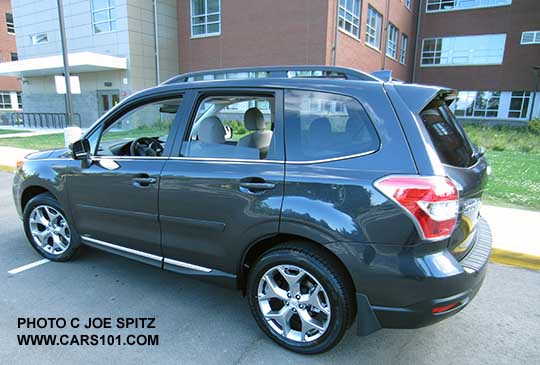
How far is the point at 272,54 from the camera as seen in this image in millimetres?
21172

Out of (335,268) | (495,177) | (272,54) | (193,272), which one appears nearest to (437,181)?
(335,268)

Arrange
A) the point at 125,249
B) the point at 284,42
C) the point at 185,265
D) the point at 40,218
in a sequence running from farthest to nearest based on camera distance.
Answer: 1. the point at 284,42
2. the point at 40,218
3. the point at 125,249
4. the point at 185,265

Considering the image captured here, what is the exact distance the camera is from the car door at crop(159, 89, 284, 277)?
2586 millimetres

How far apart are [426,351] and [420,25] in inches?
1349

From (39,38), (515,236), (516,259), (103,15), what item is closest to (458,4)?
(103,15)

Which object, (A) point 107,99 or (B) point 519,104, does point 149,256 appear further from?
(B) point 519,104

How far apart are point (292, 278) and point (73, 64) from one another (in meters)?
23.7

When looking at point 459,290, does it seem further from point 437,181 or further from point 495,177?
point 495,177

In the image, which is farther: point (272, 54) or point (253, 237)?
point (272, 54)

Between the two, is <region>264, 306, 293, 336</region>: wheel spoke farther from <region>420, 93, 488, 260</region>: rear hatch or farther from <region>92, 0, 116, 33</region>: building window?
<region>92, 0, 116, 33</region>: building window

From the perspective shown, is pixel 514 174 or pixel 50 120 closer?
pixel 514 174

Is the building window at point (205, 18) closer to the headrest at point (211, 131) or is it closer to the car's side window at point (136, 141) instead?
the car's side window at point (136, 141)

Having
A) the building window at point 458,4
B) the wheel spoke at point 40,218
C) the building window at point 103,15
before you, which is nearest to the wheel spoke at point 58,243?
the wheel spoke at point 40,218

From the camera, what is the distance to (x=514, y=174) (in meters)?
8.95
